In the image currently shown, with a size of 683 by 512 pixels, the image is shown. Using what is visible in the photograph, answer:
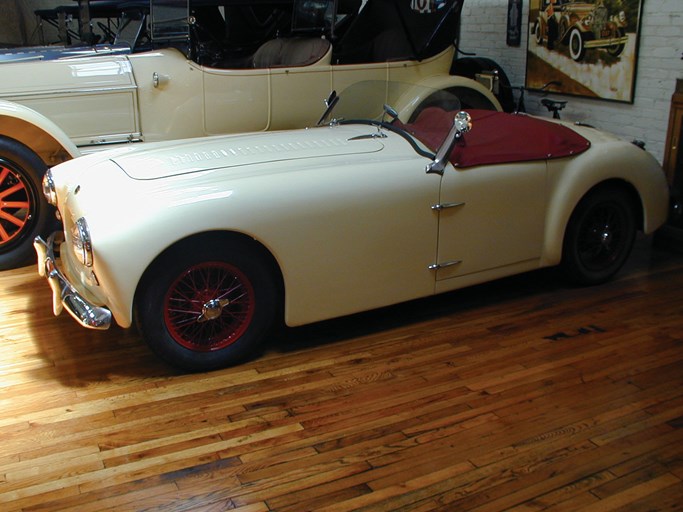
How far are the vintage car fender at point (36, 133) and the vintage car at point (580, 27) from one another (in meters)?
3.93

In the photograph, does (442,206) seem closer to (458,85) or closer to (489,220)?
(489,220)

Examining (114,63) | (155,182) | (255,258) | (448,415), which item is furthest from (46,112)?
(448,415)

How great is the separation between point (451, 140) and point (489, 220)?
435 millimetres

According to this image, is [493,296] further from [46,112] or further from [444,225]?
[46,112]

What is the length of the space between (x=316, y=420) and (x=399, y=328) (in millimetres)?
908

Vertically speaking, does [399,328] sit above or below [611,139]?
below

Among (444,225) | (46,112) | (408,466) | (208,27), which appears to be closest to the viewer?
(408,466)

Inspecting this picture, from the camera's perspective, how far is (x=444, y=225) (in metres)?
3.37

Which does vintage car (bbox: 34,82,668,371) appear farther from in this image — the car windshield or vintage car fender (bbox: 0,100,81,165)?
vintage car fender (bbox: 0,100,81,165)

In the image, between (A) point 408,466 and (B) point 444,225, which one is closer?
(A) point 408,466

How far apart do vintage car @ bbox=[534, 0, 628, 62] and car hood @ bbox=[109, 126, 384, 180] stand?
2.80m

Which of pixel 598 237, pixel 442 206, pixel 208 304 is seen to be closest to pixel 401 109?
pixel 442 206

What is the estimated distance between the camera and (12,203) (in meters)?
4.39

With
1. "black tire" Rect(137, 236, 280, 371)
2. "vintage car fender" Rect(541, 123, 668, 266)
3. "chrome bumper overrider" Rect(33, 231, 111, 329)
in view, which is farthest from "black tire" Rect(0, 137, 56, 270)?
"vintage car fender" Rect(541, 123, 668, 266)
